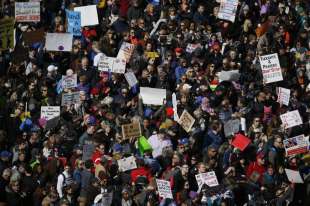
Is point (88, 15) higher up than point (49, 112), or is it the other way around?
point (88, 15)

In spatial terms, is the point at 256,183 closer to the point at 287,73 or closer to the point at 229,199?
the point at 229,199

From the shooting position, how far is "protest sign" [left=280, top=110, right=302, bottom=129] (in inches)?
1044

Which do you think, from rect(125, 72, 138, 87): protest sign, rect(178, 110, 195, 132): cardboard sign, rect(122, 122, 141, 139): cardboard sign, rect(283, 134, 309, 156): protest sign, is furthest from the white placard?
rect(283, 134, 309, 156): protest sign

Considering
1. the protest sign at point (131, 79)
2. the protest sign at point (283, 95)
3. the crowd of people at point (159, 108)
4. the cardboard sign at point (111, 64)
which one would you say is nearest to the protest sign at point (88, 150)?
the crowd of people at point (159, 108)

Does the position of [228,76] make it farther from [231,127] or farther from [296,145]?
[296,145]

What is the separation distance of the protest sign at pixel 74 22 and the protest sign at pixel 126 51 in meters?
1.65

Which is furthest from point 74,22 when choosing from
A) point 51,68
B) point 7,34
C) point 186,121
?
point 186,121

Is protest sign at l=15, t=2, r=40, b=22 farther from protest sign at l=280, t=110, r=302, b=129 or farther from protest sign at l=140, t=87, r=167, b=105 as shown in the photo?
protest sign at l=280, t=110, r=302, b=129

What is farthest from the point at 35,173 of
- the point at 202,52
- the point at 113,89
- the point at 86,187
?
the point at 202,52

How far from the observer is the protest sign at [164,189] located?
24203 mm

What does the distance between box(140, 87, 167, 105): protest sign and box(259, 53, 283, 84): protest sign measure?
2236mm

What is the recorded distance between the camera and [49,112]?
91.0ft

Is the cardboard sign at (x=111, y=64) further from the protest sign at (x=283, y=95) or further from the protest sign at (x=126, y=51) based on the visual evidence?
the protest sign at (x=283, y=95)

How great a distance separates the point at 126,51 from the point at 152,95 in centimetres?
192
